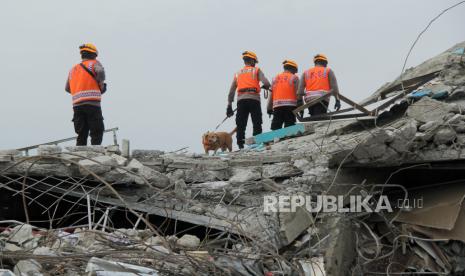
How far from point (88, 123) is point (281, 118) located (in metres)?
3.48

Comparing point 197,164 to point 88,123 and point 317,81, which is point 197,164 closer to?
point 88,123

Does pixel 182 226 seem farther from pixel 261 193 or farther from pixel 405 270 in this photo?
pixel 405 270

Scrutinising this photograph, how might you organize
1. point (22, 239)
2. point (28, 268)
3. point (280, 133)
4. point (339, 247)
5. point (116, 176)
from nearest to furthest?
point (28, 268)
point (22, 239)
point (339, 247)
point (116, 176)
point (280, 133)

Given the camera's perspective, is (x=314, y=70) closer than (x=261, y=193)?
No

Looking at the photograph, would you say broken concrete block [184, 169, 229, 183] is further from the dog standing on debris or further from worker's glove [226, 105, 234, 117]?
worker's glove [226, 105, 234, 117]

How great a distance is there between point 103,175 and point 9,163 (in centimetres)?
96

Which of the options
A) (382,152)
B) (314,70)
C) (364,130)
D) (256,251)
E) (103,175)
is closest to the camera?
(256,251)

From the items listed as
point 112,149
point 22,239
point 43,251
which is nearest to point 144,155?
point 112,149

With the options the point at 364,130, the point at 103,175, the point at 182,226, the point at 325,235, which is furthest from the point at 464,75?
the point at 103,175

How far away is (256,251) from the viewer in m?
4.98

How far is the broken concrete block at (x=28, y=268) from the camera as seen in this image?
4094mm

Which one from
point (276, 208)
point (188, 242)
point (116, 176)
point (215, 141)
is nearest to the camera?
point (188, 242)

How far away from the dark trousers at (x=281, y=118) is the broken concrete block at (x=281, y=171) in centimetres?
391

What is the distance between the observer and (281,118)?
34.3ft
